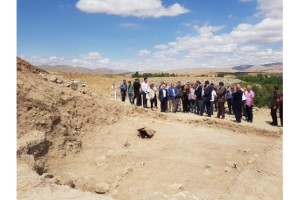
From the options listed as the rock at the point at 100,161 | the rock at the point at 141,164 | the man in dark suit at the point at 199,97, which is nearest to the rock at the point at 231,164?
the rock at the point at 141,164

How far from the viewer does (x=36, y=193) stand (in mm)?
5574

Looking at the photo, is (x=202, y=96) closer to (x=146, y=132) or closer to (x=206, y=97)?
(x=206, y=97)

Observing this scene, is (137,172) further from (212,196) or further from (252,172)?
(252,172)

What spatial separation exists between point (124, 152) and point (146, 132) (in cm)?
176

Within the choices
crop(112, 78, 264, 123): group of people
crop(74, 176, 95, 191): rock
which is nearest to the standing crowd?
crop(112, 78, 264, 123): group of people

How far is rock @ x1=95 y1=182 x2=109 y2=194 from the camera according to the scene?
730 cm

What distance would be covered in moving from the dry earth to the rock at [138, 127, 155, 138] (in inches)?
8.7

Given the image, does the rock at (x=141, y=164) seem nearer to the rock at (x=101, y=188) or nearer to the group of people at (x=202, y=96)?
the rock at (x=101, y=188)

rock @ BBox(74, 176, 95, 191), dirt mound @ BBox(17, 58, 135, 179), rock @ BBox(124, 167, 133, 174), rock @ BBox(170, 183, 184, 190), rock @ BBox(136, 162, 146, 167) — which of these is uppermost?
dirt mound @ BBox(17, 58, 135, 179)

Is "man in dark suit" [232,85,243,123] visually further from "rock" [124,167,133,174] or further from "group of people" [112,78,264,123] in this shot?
"rock" [124,167,133,174]

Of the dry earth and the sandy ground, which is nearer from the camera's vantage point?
the dry earth

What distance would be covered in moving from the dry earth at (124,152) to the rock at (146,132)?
222 mm

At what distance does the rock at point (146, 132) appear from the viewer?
11.3 m
